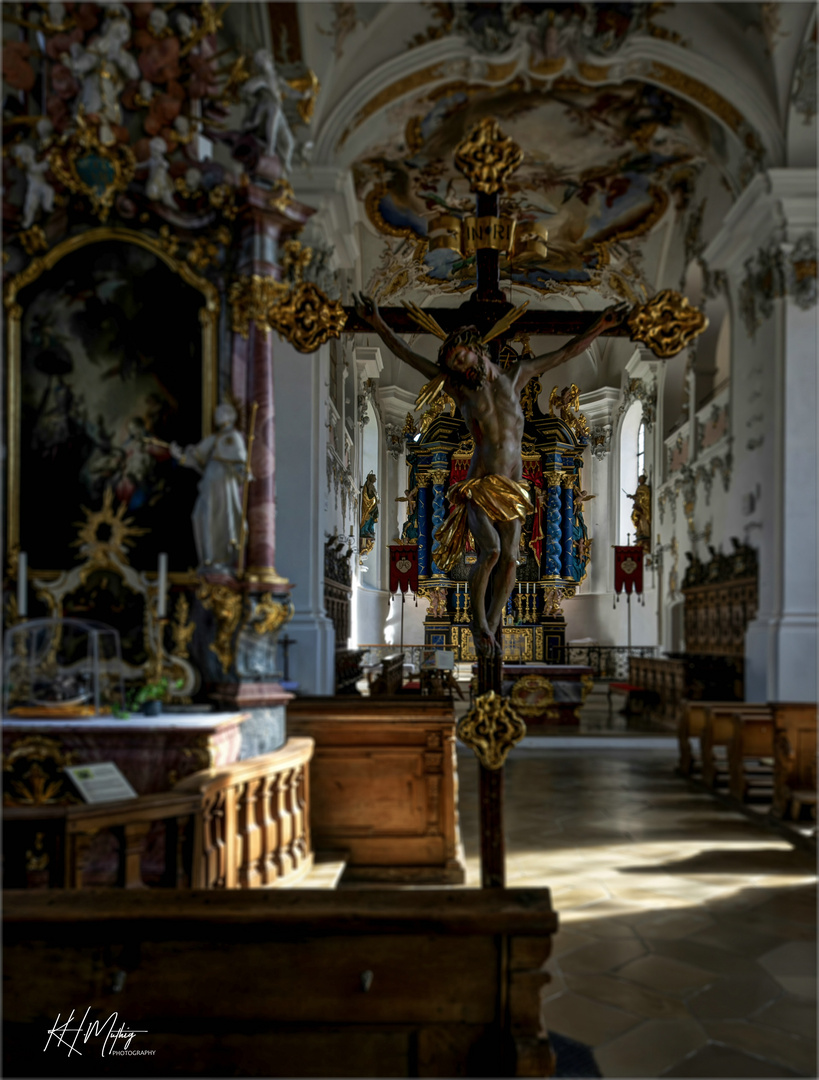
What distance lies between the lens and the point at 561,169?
12070mm

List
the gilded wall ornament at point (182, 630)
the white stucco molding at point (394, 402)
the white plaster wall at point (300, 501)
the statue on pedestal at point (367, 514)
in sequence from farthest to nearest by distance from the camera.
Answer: the white stucco molding at point (394, 402), the statue on pedestal at point (367, 514), the white plaster wall at point (300, 501), the gilded wall ornament at point (182, 630)

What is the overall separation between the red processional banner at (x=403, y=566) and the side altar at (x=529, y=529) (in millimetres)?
504

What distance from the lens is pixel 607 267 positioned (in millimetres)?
14445

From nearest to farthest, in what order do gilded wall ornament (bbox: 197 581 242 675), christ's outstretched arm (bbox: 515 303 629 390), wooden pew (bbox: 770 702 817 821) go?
1. christ's outstretched arm (bbox: 515 303 629 390)
2. gilded wall ornament (bbox: 197 581 242 675)
3. wooden pew (bbox: 770 702 817 821)

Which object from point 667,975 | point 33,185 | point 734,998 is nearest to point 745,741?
point 667,975

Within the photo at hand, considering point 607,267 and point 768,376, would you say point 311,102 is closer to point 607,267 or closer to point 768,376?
point 768,376

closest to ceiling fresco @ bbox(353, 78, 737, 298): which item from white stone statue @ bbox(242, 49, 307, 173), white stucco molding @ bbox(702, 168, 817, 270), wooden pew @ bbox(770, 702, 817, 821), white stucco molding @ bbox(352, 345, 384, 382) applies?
white stucco molding @ bbox(702, 168, 817, 270)

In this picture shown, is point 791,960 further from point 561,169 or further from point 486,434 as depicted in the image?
point 561,169

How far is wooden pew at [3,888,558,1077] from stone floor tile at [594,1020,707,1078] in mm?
848

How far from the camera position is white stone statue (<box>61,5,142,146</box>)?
16.4 ft

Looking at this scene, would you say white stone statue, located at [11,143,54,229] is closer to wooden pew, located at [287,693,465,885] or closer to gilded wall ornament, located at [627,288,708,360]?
wooden pew, located at [287,693,465,885]

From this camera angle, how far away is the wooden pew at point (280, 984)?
6.64ft

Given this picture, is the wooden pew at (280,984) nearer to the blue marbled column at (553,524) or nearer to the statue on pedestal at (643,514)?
the statue on pedestal at (643,514)

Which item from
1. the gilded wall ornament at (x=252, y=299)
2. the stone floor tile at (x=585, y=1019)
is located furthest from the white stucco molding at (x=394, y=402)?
the stone floor tile at (x=585, y=1019)
